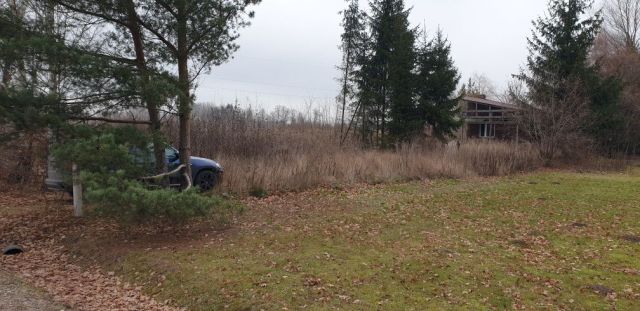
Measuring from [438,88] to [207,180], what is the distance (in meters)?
15.7

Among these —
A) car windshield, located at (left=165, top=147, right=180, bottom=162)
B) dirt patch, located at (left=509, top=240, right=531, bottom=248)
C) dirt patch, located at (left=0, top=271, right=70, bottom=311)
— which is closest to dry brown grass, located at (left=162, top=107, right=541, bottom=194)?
car windshield, located at (left=165, top=147, right=180, bottom=162)

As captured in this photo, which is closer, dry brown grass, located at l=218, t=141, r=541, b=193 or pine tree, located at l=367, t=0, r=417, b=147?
dry brown grass, located at l=218, t=141, r=541, b=193

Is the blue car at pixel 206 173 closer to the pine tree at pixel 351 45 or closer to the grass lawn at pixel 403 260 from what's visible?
the grass lawn at pixel 403 260

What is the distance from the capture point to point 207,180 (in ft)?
42.1

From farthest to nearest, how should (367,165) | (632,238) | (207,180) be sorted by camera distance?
1. (367,165)
2. (207,180)
3. (632,238)

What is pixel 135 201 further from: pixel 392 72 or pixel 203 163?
pixel 392 72

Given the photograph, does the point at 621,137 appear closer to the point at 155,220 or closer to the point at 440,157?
the point at 440,157

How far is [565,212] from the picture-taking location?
11.6m

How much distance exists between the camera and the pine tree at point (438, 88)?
25.0m

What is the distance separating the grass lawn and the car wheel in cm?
153

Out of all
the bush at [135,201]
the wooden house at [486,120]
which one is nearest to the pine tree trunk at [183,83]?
the bush at [135,201]

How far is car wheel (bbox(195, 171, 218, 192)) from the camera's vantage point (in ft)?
41.1

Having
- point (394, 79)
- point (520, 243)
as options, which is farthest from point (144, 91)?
point (394, 79)

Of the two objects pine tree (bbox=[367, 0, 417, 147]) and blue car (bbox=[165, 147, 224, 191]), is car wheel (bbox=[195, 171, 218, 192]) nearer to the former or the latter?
blue car (bbox=[165, 147, 224, 191])
